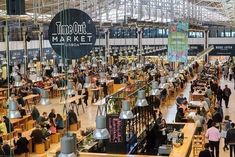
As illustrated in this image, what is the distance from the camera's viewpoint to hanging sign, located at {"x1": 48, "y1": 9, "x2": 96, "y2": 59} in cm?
841

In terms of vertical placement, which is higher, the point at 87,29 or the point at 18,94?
the point at 87,29

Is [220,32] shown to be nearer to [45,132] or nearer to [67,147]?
[45,132]

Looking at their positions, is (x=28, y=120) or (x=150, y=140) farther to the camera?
(x=28, y=120)

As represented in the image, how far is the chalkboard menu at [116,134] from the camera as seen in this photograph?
40.5 feet

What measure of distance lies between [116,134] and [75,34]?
4.62 m

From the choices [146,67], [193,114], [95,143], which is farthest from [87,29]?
[146,67]

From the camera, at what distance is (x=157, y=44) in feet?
148

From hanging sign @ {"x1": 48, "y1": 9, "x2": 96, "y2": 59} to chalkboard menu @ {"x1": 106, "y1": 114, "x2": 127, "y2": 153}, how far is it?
4204 millimetres

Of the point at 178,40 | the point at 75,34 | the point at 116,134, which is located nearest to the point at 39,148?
the point at 116,134

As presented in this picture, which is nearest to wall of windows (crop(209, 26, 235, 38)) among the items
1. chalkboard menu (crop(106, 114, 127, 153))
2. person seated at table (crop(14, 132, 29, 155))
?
chalkboard menu (crop(106, 114, 127, 153))

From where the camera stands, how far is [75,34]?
8.48 meters

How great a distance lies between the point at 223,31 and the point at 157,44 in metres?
6.47

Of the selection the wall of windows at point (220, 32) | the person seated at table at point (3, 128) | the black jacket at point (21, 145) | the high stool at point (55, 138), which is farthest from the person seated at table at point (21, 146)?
the wall of windows at point (220, 32)

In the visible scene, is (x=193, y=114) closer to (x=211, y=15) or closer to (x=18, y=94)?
(x=18, y=94)
